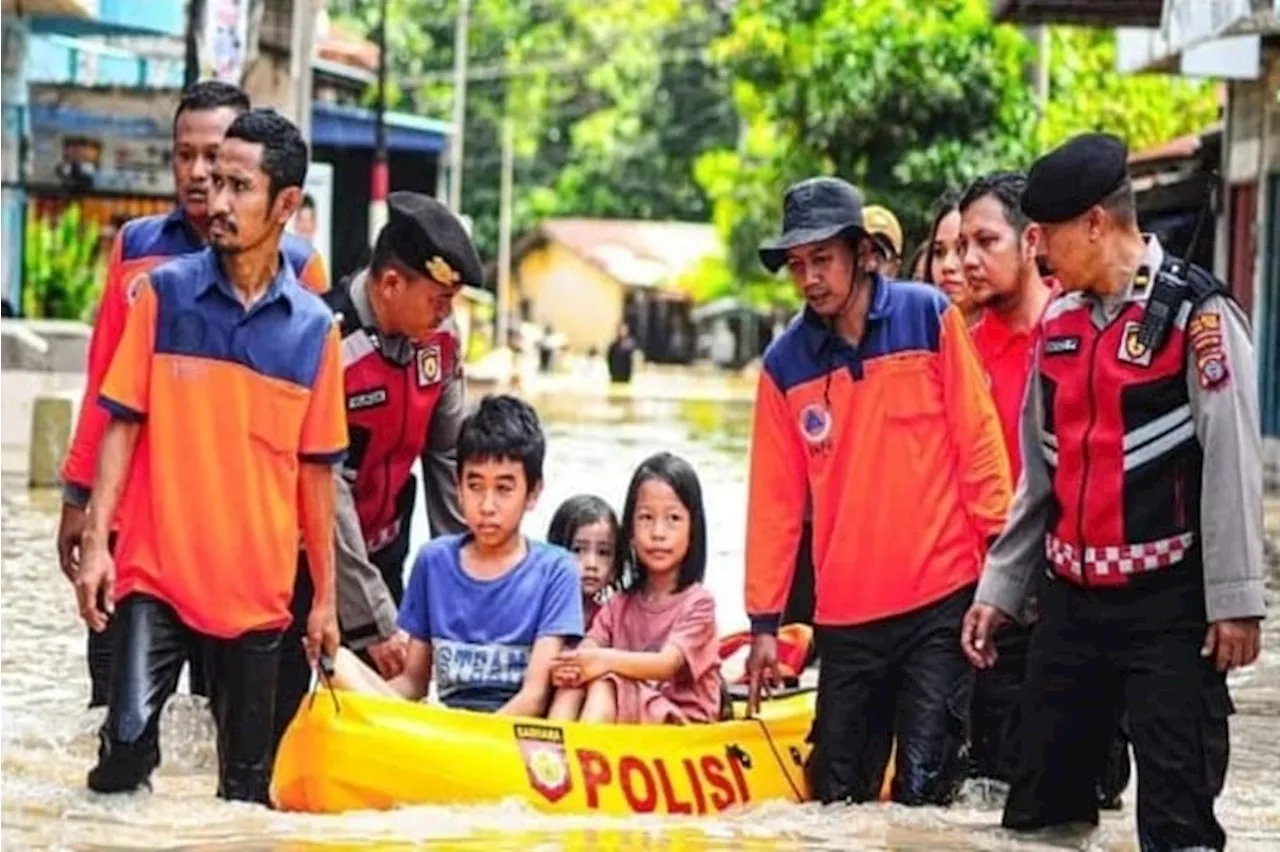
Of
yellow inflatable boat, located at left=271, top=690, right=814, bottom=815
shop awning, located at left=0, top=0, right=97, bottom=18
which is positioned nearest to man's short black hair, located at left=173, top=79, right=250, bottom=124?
yellow inflatable boat, located at left=271, top=690, right=814, bottom=815

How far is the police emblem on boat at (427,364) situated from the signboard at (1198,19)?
13.7 m

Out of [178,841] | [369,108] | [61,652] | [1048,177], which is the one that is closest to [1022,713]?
[1048,177]

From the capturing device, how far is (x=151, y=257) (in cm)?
827

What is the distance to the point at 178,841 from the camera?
738 centimetres

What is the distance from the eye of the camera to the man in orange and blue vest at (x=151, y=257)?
7.75 metres

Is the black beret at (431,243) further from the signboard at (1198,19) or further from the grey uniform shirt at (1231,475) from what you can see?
the signboard at (1198,19)

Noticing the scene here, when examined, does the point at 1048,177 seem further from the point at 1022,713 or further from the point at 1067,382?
the point at 1022,713

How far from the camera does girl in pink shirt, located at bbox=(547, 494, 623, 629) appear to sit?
914 cm

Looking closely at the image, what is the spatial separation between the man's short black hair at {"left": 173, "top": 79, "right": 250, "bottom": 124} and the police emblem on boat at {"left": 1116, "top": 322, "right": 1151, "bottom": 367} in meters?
2.54

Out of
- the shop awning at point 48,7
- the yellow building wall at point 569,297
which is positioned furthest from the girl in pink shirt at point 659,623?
the yellow building wall at point 569,297

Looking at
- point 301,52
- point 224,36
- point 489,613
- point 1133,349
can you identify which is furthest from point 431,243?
point 301,52

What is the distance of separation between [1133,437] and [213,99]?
9.11ft

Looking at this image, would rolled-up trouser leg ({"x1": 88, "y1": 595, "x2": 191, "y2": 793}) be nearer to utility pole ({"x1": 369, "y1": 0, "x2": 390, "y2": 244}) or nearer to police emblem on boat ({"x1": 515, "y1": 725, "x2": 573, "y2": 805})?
police emblem on boat ({"x1": 515, "y1": 725, "x2": 573, "y2": 805})

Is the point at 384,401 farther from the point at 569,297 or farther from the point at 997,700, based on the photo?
the point at 569,297
